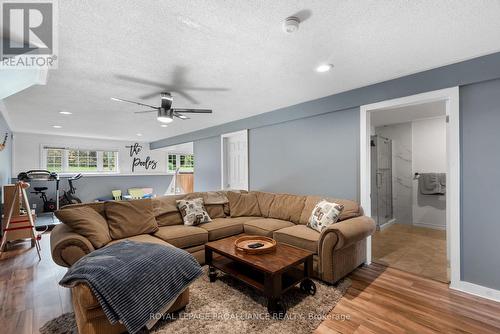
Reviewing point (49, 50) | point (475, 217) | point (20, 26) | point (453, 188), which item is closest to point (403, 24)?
point (453, 188)

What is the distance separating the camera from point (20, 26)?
1.72 m

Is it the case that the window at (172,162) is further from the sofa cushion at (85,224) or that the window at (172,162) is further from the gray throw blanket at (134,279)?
the gray throw blanket at (134,279)

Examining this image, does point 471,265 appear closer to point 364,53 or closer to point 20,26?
point 364,53

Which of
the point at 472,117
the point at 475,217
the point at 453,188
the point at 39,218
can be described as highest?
the point at 472,117

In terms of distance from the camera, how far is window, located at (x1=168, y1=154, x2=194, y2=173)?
9447 millimetres

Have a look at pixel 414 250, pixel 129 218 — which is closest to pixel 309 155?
pixel 414 250

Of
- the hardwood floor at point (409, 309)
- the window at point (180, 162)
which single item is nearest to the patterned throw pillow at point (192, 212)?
the hardwood floor at point (409, 309)

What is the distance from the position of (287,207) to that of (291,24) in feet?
8.51

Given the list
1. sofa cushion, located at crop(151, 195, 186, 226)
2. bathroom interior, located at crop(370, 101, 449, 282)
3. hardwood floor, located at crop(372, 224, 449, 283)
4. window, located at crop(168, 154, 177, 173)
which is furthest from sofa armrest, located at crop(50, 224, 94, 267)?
window, located at crop(168, 154, 177, 173)

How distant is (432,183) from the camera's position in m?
4.73

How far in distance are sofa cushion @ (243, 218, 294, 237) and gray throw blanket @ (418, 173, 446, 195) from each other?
3.37m

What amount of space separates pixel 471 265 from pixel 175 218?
353cm

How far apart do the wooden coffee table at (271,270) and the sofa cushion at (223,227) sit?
0.52 meters

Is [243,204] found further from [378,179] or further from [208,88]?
[378,179]
